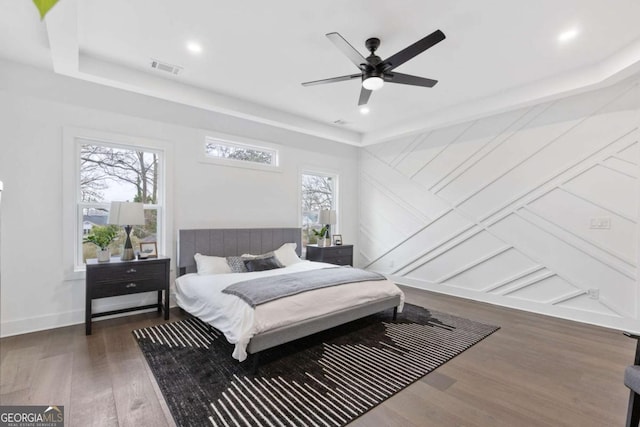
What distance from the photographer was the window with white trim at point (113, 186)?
371 centimetres

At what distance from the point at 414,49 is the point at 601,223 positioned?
3.21m

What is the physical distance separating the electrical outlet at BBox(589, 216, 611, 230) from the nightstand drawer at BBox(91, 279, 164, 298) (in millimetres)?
5279

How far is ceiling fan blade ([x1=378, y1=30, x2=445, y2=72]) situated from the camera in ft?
7.86

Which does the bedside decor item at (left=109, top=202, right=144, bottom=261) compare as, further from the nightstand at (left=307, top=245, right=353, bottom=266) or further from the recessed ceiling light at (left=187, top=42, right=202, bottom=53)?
the nightstand at (left=307, top=245, right=353, bottom=266)

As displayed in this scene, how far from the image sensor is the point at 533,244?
13.9ft

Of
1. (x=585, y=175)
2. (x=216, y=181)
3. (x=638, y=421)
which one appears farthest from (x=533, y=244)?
(x=216, y=181)

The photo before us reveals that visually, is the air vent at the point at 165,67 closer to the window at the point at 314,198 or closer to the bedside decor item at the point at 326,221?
the window at the point at 314,198

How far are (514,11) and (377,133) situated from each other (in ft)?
11.3

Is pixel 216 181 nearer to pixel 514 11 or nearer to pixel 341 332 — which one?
pixel 341 332

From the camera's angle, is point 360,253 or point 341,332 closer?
point 341,332

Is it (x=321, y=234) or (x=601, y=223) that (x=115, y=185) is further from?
(x=601, y=223)

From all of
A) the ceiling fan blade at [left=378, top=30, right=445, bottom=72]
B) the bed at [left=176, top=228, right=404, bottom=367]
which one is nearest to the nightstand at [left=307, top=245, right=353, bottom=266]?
the bed at [left=176, top=228, right=404, bottom=367]

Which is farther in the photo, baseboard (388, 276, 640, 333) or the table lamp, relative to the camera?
the table lamp

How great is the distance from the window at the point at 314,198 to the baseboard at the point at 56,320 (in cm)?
287
